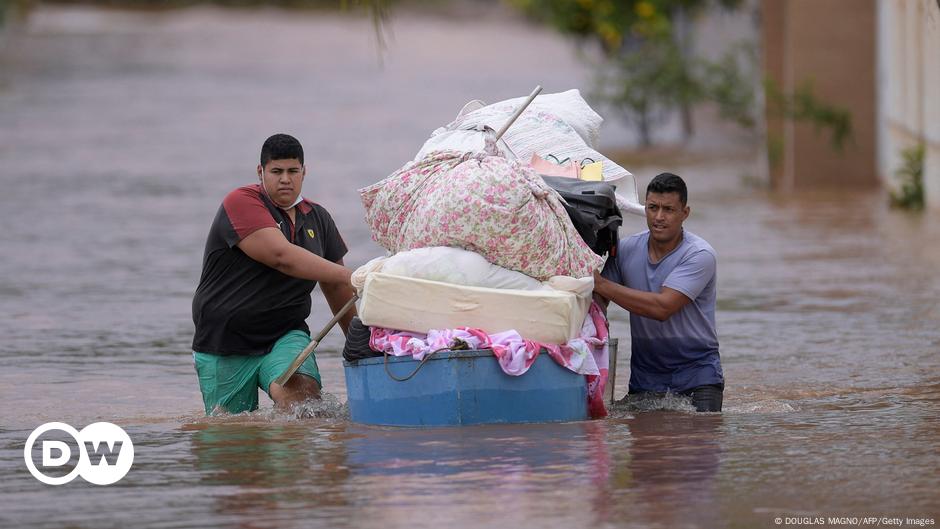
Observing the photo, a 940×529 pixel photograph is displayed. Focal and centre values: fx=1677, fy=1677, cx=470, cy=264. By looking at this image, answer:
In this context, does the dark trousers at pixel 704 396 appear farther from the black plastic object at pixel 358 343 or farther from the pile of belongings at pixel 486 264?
the black plastic object at pixel 358 343

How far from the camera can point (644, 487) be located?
6535 mm

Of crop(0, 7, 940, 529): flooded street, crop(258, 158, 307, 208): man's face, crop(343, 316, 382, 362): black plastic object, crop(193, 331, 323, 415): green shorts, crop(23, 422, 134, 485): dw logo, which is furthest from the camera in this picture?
crop(193, 331, 323, 415): green shorts

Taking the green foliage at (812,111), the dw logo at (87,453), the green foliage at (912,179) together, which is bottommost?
the dw logo at (87,453)

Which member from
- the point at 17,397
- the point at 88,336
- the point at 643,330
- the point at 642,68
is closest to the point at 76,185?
the point at 642,68

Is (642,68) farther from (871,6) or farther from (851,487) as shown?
(851,487)

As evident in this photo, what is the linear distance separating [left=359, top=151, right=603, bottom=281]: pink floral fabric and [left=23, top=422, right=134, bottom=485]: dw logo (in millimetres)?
1590

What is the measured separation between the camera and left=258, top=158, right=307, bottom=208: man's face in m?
8.08

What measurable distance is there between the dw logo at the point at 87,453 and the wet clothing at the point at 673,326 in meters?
2.46

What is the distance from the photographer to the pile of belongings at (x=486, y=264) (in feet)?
24.2

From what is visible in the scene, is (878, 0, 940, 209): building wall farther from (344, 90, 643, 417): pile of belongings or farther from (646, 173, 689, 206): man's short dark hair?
(344, 90, 643, 417): pile of belongings

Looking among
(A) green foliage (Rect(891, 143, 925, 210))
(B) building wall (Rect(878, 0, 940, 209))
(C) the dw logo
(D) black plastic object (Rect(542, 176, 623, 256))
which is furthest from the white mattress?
(A) green foliage (Rect(891, 143, 925, 210))

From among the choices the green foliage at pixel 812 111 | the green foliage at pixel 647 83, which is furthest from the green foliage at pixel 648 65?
the green foliage at pixel 812 111

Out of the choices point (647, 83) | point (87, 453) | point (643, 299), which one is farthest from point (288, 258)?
point (647, 83)

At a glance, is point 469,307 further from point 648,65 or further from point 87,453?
point 648,65
